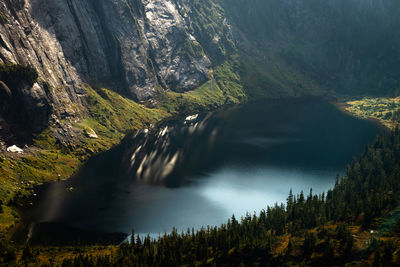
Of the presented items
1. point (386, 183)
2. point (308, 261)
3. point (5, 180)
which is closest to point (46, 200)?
point (5, 180)

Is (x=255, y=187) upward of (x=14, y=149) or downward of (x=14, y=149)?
downward

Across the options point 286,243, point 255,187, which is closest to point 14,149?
point 255,187

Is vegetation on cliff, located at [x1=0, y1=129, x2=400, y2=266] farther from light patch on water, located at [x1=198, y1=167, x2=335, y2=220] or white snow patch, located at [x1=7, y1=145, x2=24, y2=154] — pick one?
white snow patch, located at [x1=7, y1=145, x2=24, y2=154]

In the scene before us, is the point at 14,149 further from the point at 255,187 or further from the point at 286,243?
the point at 286,243

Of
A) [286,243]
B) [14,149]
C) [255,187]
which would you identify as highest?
[14,149]

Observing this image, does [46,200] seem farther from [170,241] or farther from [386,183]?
[386,183]

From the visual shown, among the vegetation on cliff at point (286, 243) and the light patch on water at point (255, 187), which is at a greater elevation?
the light patch on water at point (255, 187)

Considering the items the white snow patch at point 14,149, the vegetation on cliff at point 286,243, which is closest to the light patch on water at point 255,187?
the vegetation on cliff at point 286,243

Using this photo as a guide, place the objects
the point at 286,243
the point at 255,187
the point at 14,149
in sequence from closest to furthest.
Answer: the point at 286,243 → the point at 255,187 → the point at 14,149

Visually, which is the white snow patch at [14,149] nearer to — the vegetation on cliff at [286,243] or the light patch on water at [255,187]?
the vegetation on cliff at [286,243]

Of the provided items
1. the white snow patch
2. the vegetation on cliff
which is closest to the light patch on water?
the vegetation on cliff

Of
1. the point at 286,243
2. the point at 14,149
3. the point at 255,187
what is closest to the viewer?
the point at 286,243
